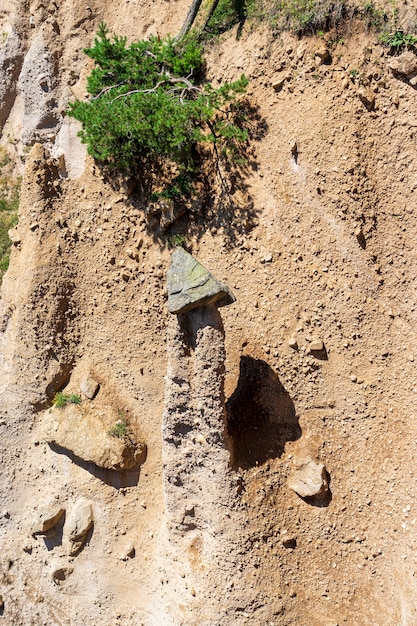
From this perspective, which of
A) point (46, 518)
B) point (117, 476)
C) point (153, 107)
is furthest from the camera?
point (46, 518)

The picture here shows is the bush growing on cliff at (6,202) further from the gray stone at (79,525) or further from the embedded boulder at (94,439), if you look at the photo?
the gray stone at (79,525)

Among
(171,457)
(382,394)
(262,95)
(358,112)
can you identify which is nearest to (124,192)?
(262,95)

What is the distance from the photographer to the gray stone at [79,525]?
987cm

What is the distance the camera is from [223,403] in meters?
8.04

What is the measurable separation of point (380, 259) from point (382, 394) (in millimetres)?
2654

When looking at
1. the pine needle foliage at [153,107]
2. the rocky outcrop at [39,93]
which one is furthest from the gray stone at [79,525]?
the rocky outcrop at [39,93]

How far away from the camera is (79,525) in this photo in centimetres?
988

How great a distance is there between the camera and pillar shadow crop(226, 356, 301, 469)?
28.6 ft

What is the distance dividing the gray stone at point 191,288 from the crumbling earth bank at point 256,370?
977 millimetres

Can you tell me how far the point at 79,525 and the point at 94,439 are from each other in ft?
6.97

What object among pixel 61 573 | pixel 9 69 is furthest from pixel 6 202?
pixel 61 573

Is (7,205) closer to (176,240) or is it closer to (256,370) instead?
(176,240)

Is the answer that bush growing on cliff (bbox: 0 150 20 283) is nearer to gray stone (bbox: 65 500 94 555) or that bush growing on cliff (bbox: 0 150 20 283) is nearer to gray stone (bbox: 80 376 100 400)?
gray stone (bbox: 80 376 100 400)

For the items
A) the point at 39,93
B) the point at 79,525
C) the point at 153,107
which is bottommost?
the point at 79,525
